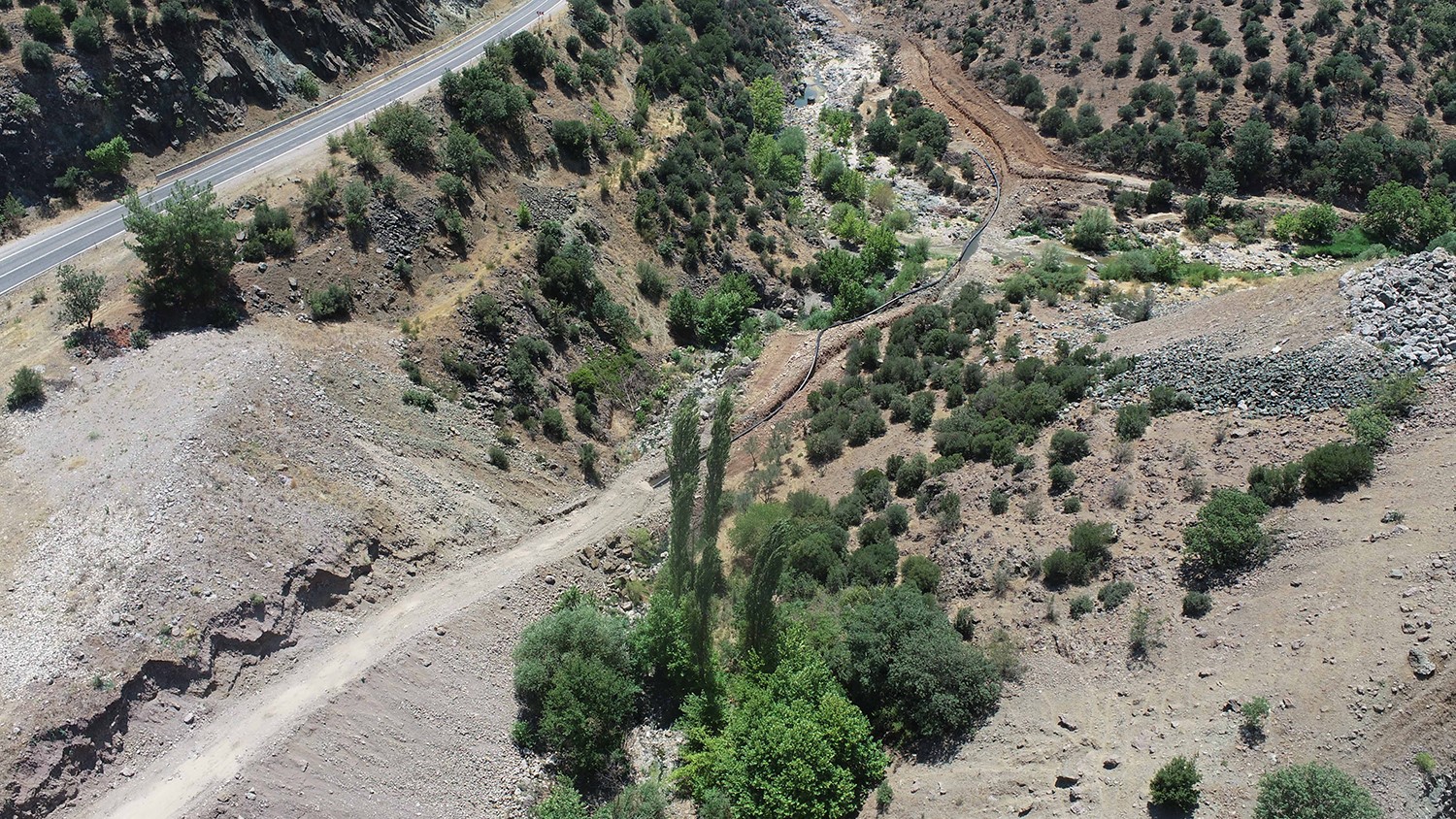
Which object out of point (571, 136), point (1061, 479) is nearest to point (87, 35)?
point (571, 136)

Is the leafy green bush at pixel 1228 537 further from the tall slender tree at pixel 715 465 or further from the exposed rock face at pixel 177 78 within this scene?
the exposed rock face at pixel 177 78

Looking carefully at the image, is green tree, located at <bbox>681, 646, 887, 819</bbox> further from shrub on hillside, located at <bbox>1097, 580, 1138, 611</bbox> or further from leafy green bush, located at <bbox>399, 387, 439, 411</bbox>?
leafy green bush, located at <bbox>399, 387, 439, 411</bbox>

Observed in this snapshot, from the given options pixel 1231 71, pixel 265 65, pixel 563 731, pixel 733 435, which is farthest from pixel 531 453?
pixel 1231 71

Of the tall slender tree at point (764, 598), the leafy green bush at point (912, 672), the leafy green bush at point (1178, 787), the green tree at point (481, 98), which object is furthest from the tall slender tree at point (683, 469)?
the green tree at point (481, 98)

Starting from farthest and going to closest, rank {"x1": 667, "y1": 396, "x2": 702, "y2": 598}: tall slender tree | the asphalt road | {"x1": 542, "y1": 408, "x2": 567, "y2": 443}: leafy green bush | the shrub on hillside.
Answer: {"x1": 542, "y1": 408, "x2": 567, "y2": 443}: leafy green bush
the asphalt road
the shrub on hillside
{"x1": 667, "y1": 396, "x2": 702, "y2": 598}: tall slender tree

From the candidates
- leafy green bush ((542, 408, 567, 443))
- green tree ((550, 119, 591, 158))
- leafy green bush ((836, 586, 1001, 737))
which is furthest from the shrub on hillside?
green tree ((550, 119, 591, 158))
